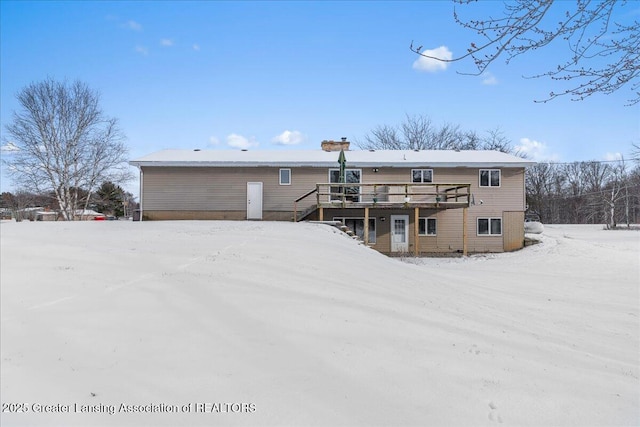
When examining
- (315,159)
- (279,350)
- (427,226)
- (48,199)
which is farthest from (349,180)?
(48,199)

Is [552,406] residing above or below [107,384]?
below

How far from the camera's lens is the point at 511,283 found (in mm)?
10117

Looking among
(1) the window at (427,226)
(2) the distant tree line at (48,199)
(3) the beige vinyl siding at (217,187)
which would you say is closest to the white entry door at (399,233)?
(1) the window at (427,226)

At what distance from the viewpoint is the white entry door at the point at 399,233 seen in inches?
830

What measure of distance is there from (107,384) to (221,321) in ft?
3.80

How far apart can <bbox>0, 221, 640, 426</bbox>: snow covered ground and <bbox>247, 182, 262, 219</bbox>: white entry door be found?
1375 cm

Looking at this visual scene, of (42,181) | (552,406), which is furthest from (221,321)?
(42,181)

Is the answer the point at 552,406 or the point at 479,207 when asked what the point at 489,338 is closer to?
the point at 552,406

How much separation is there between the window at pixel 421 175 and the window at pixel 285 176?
256 inches

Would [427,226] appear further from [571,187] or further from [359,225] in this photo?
[571,187]

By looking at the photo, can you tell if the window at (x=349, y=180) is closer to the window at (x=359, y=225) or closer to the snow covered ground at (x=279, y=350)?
the window at (x=359, y=225)

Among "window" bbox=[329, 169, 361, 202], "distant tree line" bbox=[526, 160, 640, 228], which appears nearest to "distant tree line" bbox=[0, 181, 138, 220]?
"window" bbox=[329, 169, 361, 202]

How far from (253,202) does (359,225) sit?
18.5 ft

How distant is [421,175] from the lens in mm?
21359
